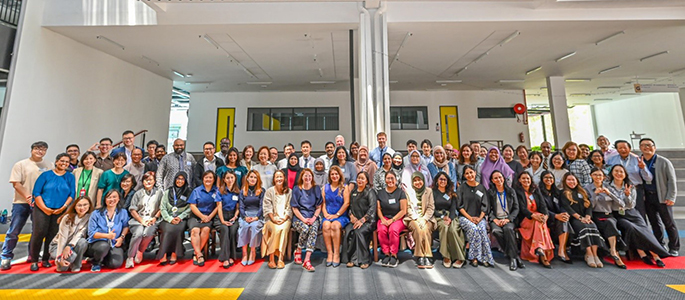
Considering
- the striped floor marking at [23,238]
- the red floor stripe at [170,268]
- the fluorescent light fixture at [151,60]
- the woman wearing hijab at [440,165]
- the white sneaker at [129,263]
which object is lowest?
the red floor stripe at [170,268]

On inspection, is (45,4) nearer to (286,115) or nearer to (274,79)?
(274,79)

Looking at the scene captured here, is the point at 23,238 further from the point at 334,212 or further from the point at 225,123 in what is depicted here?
the point at 225,123

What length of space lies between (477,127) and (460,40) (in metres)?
5.26

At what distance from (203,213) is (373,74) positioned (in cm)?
401

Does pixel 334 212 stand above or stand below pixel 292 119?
below

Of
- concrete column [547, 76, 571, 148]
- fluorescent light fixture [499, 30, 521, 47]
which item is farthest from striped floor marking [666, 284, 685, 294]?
concrete column [547, 76, 571, 148]

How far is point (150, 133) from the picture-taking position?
912 centimetres

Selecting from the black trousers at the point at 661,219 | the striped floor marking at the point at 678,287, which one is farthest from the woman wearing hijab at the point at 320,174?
the black trousers at the point at 661,219

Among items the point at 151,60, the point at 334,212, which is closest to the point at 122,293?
the point at 334,212

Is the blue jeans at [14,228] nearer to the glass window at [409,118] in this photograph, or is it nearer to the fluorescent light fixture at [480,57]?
the fluorescent light fixture at [480,57]

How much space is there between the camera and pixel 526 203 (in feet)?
11.4

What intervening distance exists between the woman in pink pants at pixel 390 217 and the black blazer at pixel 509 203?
42.1 inches

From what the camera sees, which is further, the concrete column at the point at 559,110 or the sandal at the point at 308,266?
the concrete column at the point at 559,110

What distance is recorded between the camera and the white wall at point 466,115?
11.3 m
